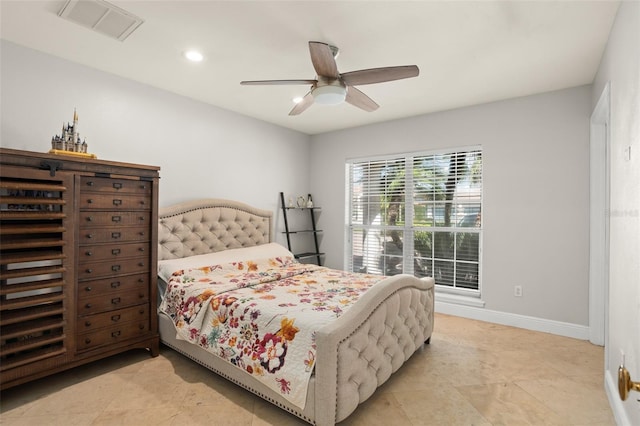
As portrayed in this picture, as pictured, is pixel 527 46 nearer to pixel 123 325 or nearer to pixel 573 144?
pixel 573 144

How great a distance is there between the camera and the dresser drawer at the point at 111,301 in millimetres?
2385

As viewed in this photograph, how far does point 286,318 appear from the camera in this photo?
200 centimetres

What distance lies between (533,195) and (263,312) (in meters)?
3.06

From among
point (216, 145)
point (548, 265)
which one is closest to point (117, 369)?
point (216, 145)

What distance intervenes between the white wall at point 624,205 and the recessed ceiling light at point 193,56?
2.70 m

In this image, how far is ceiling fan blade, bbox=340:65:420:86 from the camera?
6.68 feet

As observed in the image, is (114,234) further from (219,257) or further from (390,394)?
(390,394)

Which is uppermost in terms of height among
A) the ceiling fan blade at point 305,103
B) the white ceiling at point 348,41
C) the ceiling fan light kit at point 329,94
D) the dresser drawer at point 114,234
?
the white ceiling at point 348,41

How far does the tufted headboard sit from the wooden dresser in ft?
1.67

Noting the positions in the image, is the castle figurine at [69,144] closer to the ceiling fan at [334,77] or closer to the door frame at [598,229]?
the ceiling fan at [334,77]

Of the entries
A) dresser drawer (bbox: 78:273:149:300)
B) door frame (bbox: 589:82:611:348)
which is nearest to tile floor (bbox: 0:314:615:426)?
door frame (bbox: 589:82:611:348)

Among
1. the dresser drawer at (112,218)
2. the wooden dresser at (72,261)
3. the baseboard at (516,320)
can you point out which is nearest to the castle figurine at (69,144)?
the wooden dresser at (72,261)

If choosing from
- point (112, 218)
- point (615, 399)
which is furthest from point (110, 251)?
point (615, 399)

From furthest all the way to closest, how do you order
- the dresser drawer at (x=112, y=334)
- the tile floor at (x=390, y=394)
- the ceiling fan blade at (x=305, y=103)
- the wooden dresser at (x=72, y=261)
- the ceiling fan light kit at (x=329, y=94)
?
the ceiling fan blade at (x=305, y=103)
the dresser drawer at (x=112, y=334)
the ceiling fan light kit at (x=329, y=94)
the wooden dresser at (x=72, y=261)
the tile floor at (x=390, y=394)
